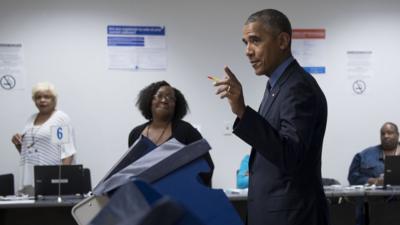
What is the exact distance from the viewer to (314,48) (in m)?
6.04

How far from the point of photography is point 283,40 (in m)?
2.04

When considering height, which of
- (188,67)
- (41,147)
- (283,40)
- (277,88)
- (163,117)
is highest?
(188,67)

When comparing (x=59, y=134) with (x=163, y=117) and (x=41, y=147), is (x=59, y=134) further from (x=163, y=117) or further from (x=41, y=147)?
(x=163, y=117)

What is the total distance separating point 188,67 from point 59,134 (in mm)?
1913

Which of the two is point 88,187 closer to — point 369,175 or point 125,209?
point 369,175

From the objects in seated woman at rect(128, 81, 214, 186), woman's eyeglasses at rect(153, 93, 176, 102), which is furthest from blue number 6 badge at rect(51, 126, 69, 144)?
woman's eyeglasses at rect(153, 93, 176, 102)

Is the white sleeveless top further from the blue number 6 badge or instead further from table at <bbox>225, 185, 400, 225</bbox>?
table at <bbox>225, 185, 400, 225</bbox>

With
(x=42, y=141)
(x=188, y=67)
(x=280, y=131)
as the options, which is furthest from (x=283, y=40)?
(x=188, y=67)

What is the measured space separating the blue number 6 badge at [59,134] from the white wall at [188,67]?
1276 mm

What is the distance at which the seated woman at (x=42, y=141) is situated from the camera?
4.78 m

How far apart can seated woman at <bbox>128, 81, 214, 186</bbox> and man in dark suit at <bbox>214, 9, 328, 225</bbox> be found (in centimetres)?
205

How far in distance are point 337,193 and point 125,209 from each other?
3632 mm

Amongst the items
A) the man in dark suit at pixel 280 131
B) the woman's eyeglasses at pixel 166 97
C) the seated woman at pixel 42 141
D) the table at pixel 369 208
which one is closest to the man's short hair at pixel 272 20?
the man in dark suit at pixel 280 131

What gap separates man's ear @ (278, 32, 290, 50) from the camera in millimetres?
2029
